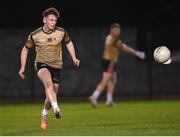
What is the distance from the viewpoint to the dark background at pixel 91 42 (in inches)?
1185

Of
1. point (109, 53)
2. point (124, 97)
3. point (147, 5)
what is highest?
point (147, 5)

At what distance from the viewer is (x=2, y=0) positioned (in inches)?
1271

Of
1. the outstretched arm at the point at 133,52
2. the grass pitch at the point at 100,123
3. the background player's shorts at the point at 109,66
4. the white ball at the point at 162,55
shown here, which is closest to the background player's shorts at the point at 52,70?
the grass pitch at the point at 100,123

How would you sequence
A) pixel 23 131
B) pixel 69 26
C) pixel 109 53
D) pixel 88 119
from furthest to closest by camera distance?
pixel 69 26, pixel 109 53, pixel 88 119, pixel 23 131

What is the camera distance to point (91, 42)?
30875 millimetres

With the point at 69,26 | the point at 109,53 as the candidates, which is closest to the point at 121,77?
the point at 69,26

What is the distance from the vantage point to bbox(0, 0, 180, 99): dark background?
30109 mm

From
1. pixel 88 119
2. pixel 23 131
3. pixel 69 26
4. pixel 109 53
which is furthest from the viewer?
pixel 69 26

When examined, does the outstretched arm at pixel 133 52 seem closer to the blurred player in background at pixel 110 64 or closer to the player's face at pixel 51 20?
the blurred player in background at pixel 110 64

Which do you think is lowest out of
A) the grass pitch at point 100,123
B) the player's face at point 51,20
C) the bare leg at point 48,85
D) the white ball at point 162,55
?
the grass pitch at point 100,123

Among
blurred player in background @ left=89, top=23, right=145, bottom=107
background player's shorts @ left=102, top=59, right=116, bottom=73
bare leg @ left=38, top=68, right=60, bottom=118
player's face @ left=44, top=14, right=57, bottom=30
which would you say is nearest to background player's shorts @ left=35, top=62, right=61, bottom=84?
bare leg @ left=38, top=68, right=60, bottom=118

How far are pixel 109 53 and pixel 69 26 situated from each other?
7690 millimetres

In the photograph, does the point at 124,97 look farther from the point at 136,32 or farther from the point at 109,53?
the point at 109,53

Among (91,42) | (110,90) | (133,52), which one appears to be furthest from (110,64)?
(91,42)
